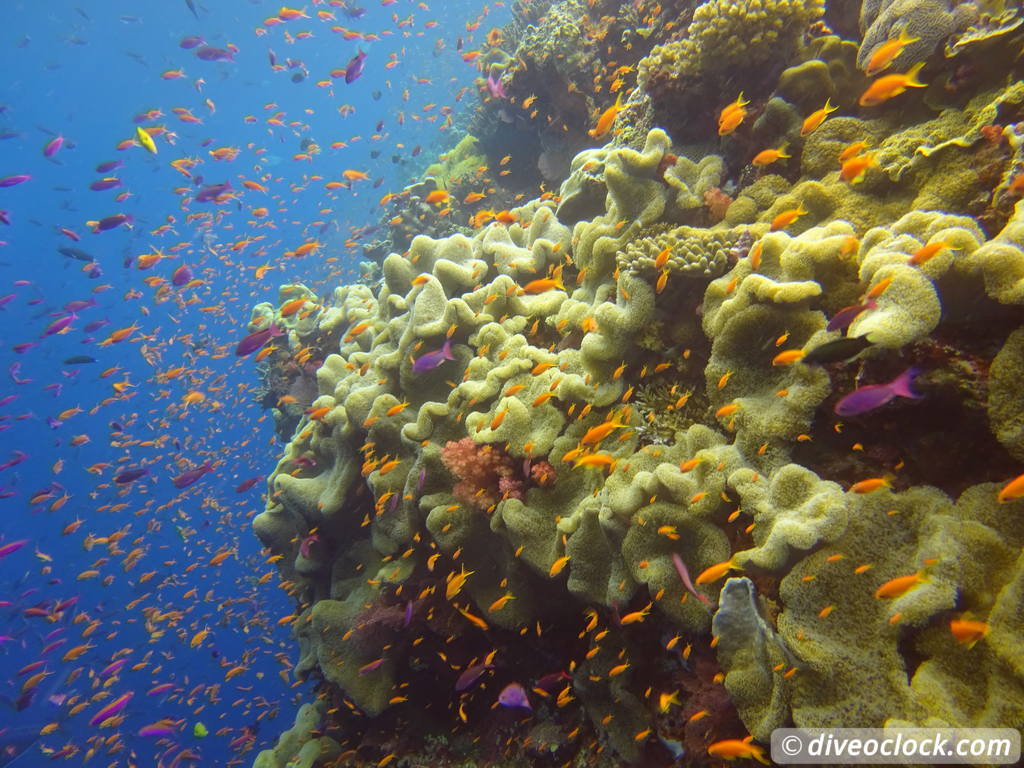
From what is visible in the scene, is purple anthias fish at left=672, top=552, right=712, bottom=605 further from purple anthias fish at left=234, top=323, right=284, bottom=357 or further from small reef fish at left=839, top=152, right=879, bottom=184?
purple anthias fish at left=234, top=323, right=284, bottom=357

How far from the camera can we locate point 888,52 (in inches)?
146

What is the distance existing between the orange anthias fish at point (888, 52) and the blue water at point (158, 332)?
11246mm

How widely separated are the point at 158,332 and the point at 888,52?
66.0 feet

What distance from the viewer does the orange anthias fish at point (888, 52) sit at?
3679mm

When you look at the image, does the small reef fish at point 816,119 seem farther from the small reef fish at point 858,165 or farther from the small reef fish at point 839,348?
the small reef fish at point 839,348

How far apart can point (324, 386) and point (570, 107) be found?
20.8 ft

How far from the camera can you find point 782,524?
266 centimetres

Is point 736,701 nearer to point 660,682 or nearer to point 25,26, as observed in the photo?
point 660,682

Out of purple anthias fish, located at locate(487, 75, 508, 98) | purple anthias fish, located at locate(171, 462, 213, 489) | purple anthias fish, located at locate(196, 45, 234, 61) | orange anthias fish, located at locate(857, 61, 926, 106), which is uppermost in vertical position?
purple anthias fish, located at locate(196, 45, 234, 61)

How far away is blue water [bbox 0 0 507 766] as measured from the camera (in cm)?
1260

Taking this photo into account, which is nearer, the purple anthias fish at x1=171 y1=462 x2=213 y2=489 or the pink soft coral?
the pink soft coral

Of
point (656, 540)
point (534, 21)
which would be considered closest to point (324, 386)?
point (656, 540)

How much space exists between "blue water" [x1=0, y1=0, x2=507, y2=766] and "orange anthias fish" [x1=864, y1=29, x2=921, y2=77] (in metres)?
11.2

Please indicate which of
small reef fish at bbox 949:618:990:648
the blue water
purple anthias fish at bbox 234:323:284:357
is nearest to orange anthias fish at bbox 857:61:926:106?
small reef fish at bbox 949:618:990:648
